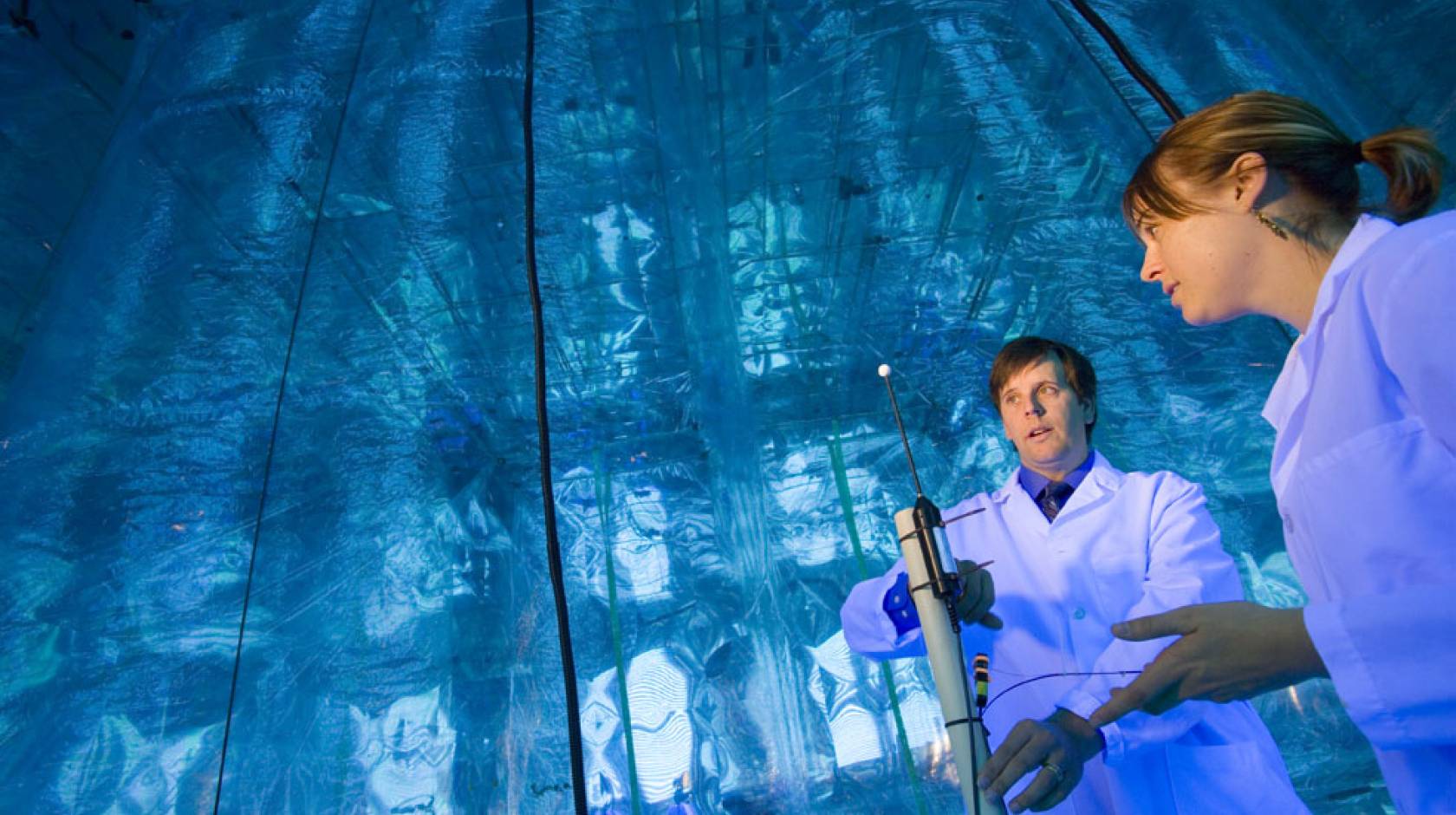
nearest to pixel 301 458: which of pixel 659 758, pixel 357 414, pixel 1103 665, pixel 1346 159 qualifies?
pixel 357 414

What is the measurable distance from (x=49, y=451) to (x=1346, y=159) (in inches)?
85.4

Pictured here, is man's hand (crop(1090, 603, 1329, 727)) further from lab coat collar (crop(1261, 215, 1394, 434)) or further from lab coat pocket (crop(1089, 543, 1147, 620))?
lab coat pocket (crop(1089, 543, 1147, 620))

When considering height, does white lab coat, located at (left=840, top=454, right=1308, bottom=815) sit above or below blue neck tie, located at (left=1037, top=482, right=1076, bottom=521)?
below

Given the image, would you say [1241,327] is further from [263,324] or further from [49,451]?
[49,451]

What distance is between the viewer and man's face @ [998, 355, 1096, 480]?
131 centimetres

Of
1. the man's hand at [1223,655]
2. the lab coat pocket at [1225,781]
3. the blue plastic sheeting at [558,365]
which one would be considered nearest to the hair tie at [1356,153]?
the man's hand at [1223,655]

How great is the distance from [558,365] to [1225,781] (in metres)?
2.41

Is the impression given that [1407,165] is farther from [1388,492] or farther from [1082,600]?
[1082,600]

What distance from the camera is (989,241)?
2830 millimetres

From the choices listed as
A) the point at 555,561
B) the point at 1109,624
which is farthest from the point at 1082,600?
the point at 555,561

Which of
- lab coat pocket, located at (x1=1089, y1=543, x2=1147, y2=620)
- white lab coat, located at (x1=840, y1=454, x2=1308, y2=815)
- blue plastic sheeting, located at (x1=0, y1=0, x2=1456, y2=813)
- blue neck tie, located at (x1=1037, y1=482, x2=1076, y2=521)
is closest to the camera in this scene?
white lab coat, located at (x1=840, y1=454, x2=1308, y2=815)

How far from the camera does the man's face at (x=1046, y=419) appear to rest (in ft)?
4.29

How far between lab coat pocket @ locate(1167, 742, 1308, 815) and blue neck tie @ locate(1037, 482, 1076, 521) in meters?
0.36

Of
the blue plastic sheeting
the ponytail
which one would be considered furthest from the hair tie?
the blue plastic sheeting
